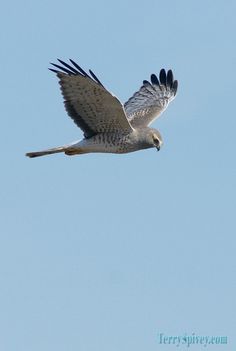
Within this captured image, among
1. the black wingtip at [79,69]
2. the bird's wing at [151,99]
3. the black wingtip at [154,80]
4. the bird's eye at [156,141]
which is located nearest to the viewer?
the black wingtip at [79,69]

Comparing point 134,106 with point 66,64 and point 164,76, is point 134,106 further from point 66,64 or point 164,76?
point 66,64

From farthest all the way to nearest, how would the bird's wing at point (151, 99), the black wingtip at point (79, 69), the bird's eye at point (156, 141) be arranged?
the bird's wing at point (151, 99) → the bird's eye at point (156, 141) → the black wingtip at point (79, 69)

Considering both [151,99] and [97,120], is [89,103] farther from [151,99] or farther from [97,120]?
[151,99]

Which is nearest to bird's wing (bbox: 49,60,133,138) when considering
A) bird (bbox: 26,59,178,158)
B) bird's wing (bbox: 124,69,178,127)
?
bird (bbox: 26,59,178,158)

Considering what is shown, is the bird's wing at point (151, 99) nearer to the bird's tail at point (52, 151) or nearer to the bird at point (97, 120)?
the bird at point (97, 120)

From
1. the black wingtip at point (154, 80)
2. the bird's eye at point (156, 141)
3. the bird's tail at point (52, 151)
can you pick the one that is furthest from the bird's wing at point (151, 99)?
the bird's tail at point (52, 151)

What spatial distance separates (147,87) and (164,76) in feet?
1.15

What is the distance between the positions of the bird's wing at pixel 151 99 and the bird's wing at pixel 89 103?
1103 millimetres

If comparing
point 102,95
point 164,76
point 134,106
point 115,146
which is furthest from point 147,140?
point 164,76

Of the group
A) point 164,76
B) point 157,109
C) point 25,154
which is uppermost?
point 164,76

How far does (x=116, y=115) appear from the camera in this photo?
42.5 ft

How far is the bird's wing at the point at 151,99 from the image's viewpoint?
593 inches

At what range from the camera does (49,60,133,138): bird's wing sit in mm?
12336

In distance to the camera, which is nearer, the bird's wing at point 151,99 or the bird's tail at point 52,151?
the bird's tail at point 52,151
